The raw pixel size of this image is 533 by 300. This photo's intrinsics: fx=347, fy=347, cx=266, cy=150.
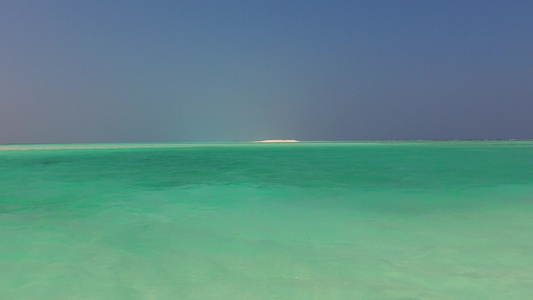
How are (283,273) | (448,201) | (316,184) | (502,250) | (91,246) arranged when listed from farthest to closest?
1. (316,184)
2. (448,201)
3. (91,246)
4. (502,250)
5. (283,273)

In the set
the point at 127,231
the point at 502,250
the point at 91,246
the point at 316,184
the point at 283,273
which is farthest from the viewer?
the point at 316,184

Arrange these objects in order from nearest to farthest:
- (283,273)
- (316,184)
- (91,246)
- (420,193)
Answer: (283,273) → (91,246) → (420,193) → (316,184)

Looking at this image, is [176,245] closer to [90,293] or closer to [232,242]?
[232,242]

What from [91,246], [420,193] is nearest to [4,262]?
[91,246]

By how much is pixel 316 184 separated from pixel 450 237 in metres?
5.60

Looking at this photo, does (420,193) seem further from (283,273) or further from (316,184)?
(283,273)

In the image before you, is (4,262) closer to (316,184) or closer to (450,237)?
(450,237)

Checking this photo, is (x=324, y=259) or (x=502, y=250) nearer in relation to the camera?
(x=324, y=259)

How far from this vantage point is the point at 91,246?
155 inches

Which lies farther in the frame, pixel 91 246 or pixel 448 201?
pixel 448 201

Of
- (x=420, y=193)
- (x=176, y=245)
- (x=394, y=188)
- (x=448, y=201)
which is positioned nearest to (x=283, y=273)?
(x=176, y=245)

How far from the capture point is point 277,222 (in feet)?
17.0

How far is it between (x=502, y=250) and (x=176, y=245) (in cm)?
353

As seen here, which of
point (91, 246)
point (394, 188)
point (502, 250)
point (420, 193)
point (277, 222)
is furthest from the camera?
point (394, 188)
